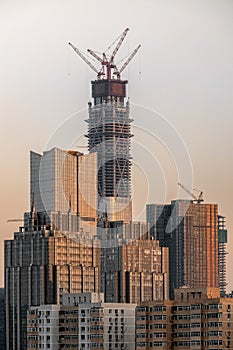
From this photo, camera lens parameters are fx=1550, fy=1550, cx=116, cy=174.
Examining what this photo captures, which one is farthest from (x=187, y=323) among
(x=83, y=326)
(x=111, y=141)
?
(x=111, y=141)

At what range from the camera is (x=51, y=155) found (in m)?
20.2

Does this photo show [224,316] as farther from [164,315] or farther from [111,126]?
[111,126]

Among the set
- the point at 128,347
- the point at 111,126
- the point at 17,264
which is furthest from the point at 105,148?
the point at 128,347

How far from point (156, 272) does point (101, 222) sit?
1.26 metres

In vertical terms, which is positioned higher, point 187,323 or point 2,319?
point 2,319

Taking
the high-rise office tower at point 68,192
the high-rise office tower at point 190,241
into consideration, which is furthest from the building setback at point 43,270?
the high-rise office tower at point 190,241

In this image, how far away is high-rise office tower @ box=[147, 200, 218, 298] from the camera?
2177cm

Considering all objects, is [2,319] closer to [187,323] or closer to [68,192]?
[68,192]

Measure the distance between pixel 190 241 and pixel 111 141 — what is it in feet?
9.72

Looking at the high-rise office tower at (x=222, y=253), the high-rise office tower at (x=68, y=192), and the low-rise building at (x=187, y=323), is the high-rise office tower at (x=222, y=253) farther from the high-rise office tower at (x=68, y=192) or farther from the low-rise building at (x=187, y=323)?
the low-rise building at (x=187, y=323)

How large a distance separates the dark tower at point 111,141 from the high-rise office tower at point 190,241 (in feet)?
2.49

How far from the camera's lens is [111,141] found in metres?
20.7

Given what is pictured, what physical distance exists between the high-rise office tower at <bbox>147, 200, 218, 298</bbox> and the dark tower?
0.76 metres

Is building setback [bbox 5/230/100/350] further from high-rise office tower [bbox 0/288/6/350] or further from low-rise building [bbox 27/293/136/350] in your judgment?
low-rise building [bbox 27/293/136/350]
